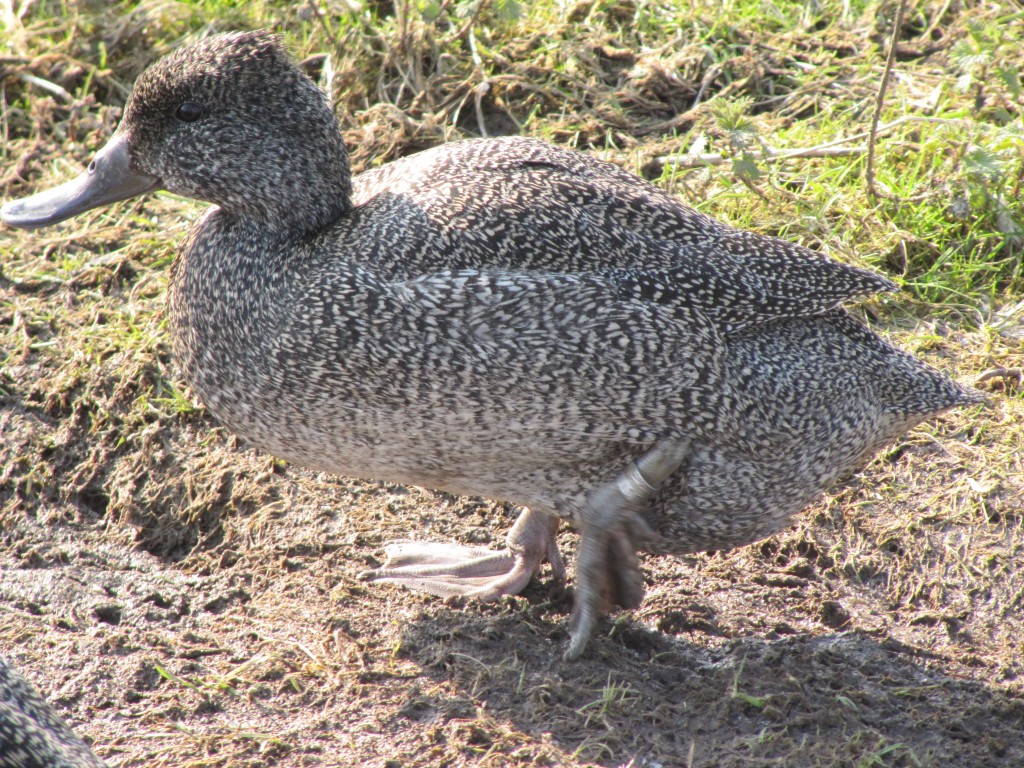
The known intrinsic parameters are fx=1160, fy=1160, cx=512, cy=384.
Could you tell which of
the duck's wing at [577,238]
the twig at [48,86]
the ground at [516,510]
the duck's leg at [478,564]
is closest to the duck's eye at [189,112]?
the duck's wing at [577,238]

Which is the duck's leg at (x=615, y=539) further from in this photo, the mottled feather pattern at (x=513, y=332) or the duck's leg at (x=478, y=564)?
the duck's leg at (x=478, y=564)

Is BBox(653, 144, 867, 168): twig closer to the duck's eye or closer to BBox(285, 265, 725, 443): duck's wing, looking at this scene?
BBox(285, 265, 725, 443): duck's wing

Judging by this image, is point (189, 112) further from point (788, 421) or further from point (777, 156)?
point (777, 156)

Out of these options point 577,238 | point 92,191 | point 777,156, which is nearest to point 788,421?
point 577,238

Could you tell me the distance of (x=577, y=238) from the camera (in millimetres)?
3020

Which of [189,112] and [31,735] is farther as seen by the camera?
[189,112]

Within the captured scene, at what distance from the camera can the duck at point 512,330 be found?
2932 millimetres

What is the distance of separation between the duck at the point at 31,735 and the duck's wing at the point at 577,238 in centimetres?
130

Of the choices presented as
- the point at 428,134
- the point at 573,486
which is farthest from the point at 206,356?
the point at 428,134

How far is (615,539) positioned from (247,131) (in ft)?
4.93

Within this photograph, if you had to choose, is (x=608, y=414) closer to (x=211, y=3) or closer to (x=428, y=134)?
(x=428, y=134)

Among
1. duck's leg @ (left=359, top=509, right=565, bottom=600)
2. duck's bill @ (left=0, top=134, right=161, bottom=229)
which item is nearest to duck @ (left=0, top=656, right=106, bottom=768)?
duck's leg @ (left=359, top=509, right=565, bottom=600)

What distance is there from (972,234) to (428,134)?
2.17 meters

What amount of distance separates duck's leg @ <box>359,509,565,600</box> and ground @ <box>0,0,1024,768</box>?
0.06 meters
